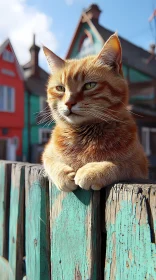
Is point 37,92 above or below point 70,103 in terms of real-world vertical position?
above

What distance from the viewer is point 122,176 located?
3.42 feet

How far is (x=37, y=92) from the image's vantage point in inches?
406

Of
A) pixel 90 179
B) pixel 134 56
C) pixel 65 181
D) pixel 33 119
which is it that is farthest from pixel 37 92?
pixel 90 179

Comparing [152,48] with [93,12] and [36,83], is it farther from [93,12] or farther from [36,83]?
[36,83]

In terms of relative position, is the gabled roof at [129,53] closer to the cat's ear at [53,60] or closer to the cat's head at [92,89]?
the cat's ear at [53,60]

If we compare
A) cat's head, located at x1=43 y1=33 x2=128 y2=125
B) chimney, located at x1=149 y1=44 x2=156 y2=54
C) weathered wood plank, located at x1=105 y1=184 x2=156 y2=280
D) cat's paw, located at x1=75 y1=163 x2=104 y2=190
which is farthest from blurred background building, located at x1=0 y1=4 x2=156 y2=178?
weathered wood plank, located at x1=105 y1=184 x2=156 y2=280

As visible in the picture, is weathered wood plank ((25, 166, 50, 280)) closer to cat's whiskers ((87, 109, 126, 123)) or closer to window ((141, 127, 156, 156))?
cat's whiskers ((87, 109, 126, 123))

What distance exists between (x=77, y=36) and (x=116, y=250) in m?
11.2

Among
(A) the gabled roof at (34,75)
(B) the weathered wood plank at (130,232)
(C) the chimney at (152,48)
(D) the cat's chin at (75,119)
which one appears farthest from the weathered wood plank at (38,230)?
(C) the chimney at (152,48)

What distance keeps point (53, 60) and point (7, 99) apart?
8317 mm

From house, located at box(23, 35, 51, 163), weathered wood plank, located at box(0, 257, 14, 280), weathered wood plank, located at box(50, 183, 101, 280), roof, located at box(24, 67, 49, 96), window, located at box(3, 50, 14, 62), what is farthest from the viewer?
roof, located at box(24, 67, 49, 96)

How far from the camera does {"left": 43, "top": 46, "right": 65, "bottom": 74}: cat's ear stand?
4.97 feet

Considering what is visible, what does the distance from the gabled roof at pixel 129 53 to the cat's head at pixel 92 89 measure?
29.8 feet

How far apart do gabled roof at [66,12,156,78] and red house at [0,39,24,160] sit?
2644mm
